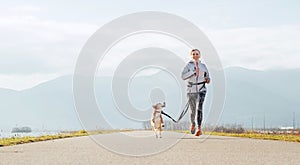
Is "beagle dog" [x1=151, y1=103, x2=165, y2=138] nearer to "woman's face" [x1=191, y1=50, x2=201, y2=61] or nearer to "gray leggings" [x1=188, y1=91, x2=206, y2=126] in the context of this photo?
"gray leggings" [x1=188, y1=91, x2=206, y2=126]

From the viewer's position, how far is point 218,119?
11328 millimetres

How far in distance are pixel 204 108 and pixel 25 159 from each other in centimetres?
415

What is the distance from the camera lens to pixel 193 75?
9.77 metres

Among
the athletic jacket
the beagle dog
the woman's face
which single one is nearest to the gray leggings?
the athletic jacket

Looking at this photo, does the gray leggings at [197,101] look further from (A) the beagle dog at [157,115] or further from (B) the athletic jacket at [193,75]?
(A) the beagle dog at [157,115]

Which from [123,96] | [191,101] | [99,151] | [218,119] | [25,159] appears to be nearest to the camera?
[191,101]

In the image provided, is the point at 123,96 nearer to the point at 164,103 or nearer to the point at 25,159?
the point at 164,103

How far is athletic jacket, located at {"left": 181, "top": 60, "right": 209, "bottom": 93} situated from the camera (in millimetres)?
9734

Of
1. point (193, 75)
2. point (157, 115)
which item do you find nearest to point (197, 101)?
point (193, 75)

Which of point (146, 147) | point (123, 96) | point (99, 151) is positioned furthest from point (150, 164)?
point (146, 147)

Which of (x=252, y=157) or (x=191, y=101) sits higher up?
(x=191, y=101)

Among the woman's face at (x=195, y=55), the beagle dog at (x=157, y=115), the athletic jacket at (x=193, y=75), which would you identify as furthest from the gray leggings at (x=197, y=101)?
the beagle dog at (x=157, y=115)

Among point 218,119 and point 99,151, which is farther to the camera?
point 99,151

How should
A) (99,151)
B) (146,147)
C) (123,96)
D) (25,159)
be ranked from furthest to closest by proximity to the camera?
(146,147) < (99,151) < (123,96) < (25,159)
